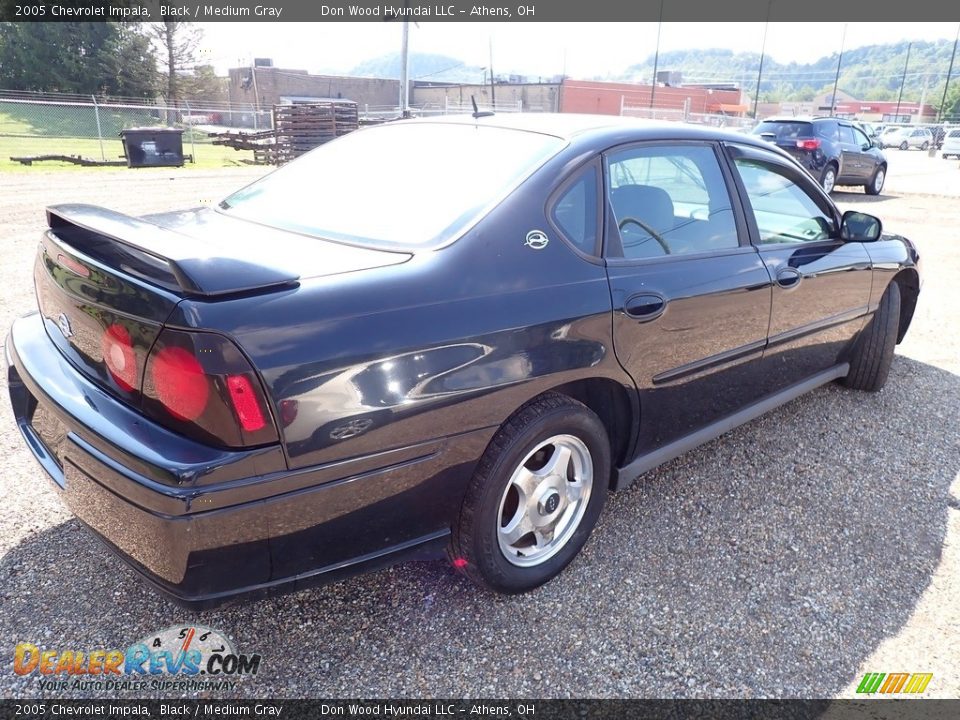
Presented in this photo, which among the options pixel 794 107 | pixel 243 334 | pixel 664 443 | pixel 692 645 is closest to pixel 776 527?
pixel 664 443

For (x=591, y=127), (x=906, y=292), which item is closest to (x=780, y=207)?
(x=591, y=127)

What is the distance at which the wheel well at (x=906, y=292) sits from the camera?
4383 millimetres

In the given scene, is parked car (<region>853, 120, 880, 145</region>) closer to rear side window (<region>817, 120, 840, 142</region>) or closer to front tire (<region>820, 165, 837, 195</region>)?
rear side window (<region>817, 120, 840, 142</region>)

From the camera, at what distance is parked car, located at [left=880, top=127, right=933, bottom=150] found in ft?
141

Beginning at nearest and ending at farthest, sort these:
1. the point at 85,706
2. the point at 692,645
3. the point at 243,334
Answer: the point at 243,334 < the point at 85,706 < the point at 692,645

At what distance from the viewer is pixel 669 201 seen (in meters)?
2.91

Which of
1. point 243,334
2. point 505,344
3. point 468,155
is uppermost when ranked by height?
point 468,155

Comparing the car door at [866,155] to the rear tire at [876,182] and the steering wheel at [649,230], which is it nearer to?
the rear tire at [876,182]

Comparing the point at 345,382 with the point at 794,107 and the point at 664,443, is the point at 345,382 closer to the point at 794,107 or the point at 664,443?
the point at 664,443

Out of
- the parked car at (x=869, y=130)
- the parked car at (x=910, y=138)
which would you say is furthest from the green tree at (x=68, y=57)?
the parked car at (x=910, y=138)

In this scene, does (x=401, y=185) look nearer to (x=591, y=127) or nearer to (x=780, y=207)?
(x=591, y=127)

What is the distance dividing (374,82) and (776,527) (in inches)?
2520

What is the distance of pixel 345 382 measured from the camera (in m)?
1.83

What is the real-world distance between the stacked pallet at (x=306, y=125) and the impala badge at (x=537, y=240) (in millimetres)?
20470
